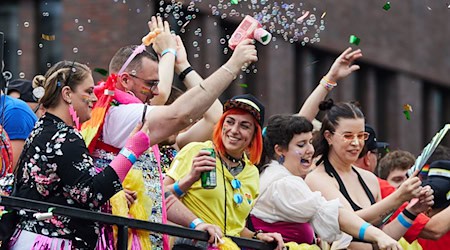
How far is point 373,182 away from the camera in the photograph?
29.0 ft

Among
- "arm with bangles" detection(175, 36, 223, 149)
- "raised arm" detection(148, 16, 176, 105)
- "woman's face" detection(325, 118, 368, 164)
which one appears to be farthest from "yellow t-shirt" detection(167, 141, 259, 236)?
"woman's face" detection(325, 118, 368, 164)

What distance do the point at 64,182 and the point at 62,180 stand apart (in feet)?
0.05

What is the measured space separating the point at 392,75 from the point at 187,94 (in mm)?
21217

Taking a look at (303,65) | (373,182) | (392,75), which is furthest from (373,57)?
(373,182)

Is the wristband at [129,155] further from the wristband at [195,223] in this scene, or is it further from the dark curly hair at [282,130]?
the dark curly hair at [282,130]

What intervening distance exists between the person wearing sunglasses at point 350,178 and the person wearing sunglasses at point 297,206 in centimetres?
17

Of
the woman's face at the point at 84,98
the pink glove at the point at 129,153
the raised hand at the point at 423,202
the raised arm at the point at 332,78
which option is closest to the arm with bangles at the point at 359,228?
the raised hand at the point at 423,202

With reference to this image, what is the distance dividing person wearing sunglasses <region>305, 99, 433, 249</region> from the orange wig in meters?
0.51

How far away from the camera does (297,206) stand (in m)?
8.05

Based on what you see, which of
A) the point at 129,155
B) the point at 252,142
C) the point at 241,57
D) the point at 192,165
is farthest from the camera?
the point at 252,142

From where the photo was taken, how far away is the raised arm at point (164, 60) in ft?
27.0

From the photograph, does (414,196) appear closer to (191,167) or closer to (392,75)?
(191,167)

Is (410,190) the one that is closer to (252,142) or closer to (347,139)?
(347,139)

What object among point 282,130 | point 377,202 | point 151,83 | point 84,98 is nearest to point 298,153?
point 282,130
